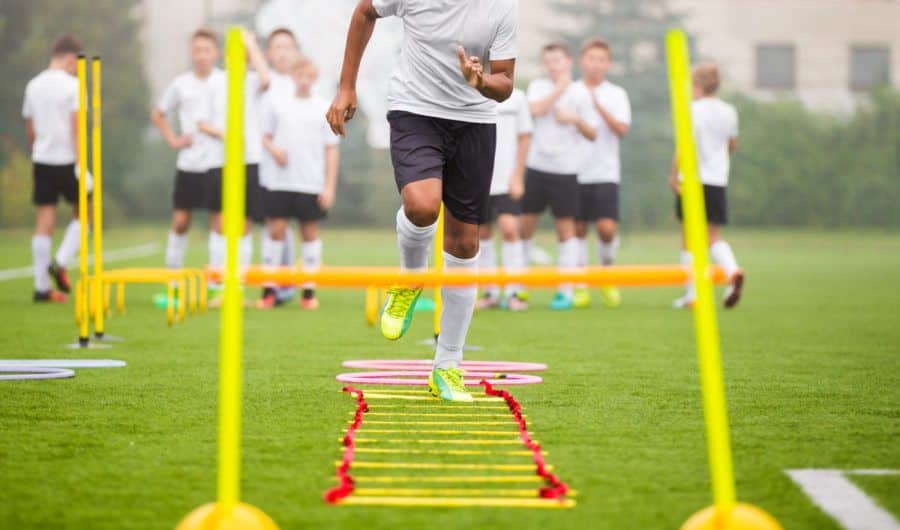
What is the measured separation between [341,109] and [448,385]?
129 cm

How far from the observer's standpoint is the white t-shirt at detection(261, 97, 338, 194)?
12.0 meters

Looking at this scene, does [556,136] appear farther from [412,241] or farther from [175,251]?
[412,241]

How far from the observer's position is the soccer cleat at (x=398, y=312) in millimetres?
5941

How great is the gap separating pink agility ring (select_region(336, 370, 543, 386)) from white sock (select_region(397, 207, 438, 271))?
558 mm

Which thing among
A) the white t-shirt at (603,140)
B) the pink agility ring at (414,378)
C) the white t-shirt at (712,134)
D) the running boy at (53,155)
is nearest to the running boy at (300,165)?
the running boy at (53,155)

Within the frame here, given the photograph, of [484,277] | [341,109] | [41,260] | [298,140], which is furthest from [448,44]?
[41,260]

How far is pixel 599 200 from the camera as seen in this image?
41.7ft

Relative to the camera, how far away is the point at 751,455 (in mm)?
4414

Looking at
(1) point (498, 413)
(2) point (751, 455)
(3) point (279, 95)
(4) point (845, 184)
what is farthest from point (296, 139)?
(4) point (845, 184)

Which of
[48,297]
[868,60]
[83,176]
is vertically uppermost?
[868,60]

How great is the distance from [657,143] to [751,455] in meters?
32.6

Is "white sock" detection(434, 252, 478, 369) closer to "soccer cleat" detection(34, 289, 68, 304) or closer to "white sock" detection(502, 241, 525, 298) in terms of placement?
"white sock" detection(502, 241, 525, 298)

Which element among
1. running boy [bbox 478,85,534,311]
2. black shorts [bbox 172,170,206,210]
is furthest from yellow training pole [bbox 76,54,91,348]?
running boy [bbox 478,85,534,311]

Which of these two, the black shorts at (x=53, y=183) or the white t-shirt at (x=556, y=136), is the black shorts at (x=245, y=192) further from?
the white t-shirt at (x=556, y=136)
